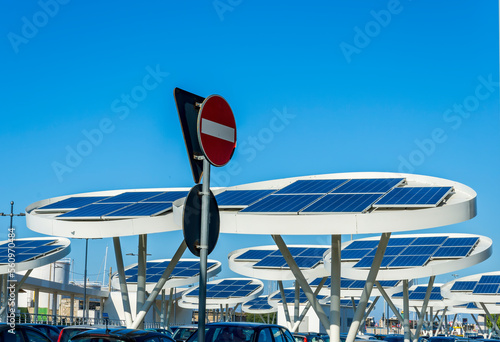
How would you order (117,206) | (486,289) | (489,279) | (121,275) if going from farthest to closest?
(489,279)
(486,289)
(121,275)
(117,206)

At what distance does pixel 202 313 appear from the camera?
5969mm

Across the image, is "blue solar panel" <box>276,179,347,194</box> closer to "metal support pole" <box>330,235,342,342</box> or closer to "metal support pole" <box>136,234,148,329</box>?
"metal support pole" <box>330,235,342,342</box>

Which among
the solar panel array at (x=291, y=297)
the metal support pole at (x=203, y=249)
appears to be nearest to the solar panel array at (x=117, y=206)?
the metal support pole at (x=203, y=249)

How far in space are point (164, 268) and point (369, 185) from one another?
2867cm

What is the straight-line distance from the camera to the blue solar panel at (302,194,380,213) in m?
14.9

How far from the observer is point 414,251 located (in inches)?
1113

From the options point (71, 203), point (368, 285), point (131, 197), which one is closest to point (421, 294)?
point (131, 197)

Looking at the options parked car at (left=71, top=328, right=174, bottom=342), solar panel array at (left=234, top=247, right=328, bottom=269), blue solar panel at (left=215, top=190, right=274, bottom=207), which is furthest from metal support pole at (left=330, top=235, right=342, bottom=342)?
solar panel array at (left=234, top=247, right=328, bottom=269)

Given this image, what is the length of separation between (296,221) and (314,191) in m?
4.02

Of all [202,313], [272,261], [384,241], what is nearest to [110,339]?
[202,313]

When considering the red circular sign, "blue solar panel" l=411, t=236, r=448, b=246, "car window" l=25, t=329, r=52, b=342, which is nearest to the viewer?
the red circular sign

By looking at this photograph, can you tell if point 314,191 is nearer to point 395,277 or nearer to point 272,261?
point 395,277

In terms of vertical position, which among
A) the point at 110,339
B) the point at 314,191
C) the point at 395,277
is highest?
the point at 314,191

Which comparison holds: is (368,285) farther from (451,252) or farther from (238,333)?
(451,252)
